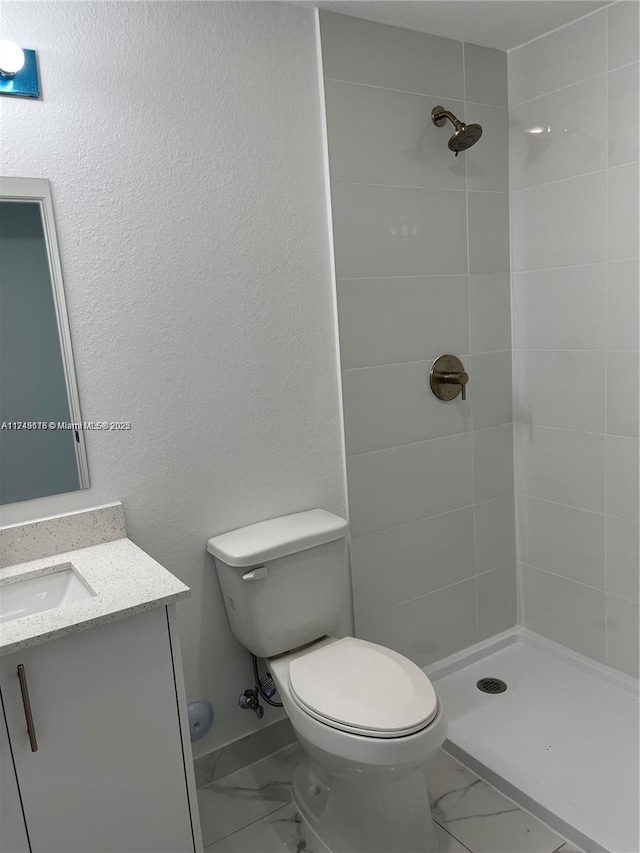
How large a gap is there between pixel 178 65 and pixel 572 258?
1397mm

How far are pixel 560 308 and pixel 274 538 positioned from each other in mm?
1304

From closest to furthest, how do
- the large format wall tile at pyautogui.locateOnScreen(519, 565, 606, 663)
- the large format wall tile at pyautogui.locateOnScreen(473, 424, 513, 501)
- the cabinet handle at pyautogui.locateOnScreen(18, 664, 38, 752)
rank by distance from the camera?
the cabinet handle at pyautogui.locateOnScreen(18, 664, 38, 752)
the large format wall tile at pyautogui.locateOnScreen(519, 565, 606, 663)
the large format wall tile at pyautogui.locateOnScreen(473, 424, 513, 501)

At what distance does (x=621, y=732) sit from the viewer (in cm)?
209

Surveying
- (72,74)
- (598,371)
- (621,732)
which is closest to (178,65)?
(72,74)

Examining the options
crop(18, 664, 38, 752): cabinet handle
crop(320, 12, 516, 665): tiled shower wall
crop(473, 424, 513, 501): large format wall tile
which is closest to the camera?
crop(18, 664, 38, 752): cabinet handle

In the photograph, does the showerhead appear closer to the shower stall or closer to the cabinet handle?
the shower stall

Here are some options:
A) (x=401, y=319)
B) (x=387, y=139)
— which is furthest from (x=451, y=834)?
(x=387, y=139)

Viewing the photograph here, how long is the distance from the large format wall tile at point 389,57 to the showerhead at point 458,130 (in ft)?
0.31

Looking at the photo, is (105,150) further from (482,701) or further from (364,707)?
(482,701)

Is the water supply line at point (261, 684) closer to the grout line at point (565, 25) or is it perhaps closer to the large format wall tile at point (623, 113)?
the large format wall tile at point (623, 113)

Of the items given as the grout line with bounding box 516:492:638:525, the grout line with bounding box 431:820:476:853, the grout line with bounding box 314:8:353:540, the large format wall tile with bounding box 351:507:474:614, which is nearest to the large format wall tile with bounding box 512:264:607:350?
the grout line with bounding box 516:492:638:525

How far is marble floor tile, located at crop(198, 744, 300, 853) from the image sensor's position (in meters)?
1.85

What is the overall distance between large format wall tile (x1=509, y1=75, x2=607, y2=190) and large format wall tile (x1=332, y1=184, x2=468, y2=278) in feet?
0.95

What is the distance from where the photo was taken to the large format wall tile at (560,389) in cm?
226
